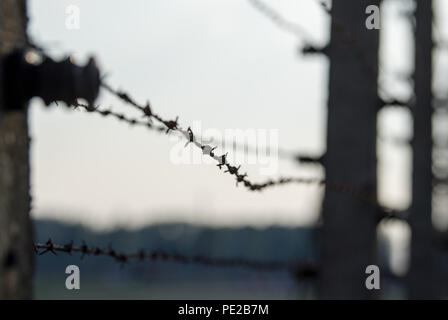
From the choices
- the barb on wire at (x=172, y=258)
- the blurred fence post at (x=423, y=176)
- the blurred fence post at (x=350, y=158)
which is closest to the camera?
the barb on wire at (x=172, y=258)

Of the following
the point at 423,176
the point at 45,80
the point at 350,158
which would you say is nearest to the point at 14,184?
the point at 45,80

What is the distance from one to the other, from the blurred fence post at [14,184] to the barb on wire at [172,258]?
0.10 m

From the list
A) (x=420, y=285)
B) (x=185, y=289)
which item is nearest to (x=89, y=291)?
(x=185, y=289)

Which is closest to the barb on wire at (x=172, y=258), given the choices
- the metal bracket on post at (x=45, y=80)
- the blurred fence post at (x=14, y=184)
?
the blurred fence post at (x=14, y=184)

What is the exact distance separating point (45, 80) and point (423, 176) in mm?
4648

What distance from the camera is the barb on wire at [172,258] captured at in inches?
90.2

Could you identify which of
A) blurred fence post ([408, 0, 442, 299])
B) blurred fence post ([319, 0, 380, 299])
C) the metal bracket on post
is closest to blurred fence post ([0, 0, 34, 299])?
the metal bracket on post

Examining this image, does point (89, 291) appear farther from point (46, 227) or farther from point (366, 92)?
point (366, 92)

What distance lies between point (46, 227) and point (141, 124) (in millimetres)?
83968

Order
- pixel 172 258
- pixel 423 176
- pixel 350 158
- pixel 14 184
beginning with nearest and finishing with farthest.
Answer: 1. pixel 14 184
2. pixel 172 258
3. pixel 350 158
4. pixel 423 176

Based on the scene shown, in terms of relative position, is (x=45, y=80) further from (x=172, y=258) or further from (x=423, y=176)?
(x=423, y=176)

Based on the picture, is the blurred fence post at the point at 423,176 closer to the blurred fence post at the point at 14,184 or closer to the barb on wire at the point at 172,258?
the barb on wire at the point at 172,258

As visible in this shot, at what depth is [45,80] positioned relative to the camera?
8.91 feet

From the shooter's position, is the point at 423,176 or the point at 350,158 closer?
the point at 350,158
